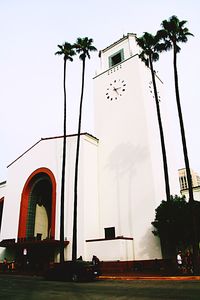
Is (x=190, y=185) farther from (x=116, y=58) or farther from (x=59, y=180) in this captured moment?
(x=116, y=58)

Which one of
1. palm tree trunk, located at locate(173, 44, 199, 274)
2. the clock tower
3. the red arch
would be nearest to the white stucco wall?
the red arch

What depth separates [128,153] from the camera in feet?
86.2

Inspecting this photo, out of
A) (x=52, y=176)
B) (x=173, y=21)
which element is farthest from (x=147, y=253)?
(x=173, y=21)

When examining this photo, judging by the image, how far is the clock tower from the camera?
74.9 feet

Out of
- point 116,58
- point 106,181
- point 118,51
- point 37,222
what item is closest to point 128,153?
point 106,181

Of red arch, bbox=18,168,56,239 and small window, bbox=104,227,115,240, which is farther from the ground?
red arch, bbox=18,168,56,239

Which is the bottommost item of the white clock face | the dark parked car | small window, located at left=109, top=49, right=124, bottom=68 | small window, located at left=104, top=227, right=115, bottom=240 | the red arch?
the dark parked car

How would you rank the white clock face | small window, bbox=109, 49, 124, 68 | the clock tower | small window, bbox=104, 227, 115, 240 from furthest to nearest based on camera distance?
small window, bbox=109, 49, 124, 68 < the white clock face < small window, bbox=104, 227, 115, 240 < the clock tower

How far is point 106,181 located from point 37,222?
10439mm

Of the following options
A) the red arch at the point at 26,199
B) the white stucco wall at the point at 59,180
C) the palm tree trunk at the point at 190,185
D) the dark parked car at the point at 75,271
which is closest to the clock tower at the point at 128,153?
the white stucco wall at the point at 59,180

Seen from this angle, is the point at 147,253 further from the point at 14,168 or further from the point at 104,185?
the point at 14,168

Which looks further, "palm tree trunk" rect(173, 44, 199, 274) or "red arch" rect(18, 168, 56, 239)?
"red arch" rect(18, 168, 56, 239)

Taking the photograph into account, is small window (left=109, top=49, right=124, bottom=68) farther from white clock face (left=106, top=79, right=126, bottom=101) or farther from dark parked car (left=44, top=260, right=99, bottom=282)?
dark parked car (left=44, top=260, right=99, bottom=282)

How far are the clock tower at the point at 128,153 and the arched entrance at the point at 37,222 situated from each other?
5.36 metres
